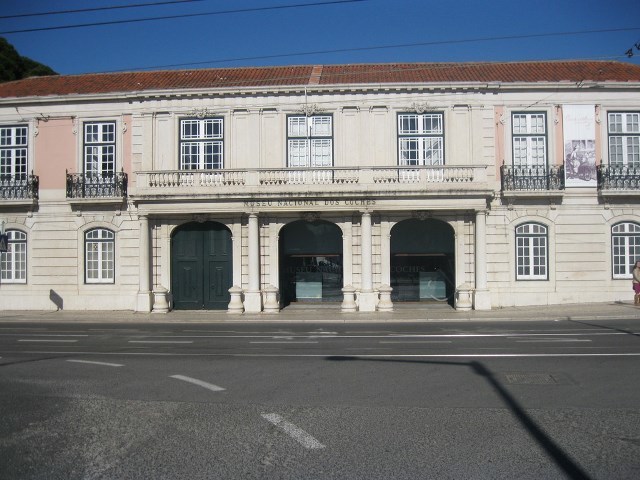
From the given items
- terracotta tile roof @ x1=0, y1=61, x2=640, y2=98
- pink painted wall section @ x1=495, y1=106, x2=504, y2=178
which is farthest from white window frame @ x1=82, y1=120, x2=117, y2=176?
pink painted wall section @ x1=495, y1=106, x2=504, y2=178

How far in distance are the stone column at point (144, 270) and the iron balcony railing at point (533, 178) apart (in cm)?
1393

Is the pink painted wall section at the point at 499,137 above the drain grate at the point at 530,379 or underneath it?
above

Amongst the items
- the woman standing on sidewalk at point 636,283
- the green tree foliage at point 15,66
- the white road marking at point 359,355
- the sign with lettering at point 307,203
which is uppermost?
the green tree foliage at point 15,66

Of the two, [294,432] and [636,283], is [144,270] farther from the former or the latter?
[294,432]

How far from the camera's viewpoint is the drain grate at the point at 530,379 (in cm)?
948

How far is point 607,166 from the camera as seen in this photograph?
81.6 feet

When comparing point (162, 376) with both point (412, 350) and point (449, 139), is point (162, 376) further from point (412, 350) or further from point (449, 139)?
point (449, 139)

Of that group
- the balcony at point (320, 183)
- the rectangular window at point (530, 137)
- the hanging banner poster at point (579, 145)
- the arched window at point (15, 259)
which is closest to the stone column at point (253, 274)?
the balcony at point (320, 183)

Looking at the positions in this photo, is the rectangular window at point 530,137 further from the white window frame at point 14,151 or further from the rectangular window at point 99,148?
the white window frame at point 14,151

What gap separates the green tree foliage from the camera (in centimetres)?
4147

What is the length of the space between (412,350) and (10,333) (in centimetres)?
1174

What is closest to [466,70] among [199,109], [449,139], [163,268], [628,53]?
[449,139]

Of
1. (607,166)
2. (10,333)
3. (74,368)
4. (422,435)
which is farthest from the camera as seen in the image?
(607,166)

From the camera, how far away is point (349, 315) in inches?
905
